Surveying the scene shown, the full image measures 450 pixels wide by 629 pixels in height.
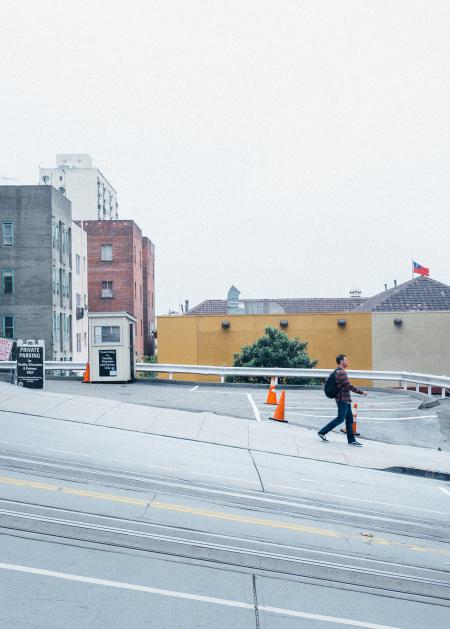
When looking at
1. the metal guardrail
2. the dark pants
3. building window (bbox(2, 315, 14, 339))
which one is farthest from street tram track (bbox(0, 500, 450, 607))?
building window (bbox(2, 315, 14, 339))

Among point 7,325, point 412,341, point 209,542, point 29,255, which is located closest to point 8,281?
point 29,255

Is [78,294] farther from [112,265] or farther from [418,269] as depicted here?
[418,269]

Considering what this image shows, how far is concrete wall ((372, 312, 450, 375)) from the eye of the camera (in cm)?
→ 4075

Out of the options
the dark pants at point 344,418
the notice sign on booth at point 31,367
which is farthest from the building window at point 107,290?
the dark pants at point 344,418

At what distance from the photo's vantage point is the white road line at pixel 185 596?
5516 mm

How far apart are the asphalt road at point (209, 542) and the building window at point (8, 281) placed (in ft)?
128

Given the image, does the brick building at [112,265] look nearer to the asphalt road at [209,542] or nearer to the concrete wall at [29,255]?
the concrete wall at [29,255]

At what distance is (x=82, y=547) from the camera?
6859mm

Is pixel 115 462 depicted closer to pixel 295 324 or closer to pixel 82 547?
pixel 82 547

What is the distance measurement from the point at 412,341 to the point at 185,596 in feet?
123

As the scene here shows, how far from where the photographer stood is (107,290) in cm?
6831

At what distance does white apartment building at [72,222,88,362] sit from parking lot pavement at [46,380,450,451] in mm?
33995

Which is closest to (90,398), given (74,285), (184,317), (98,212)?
(184,317)

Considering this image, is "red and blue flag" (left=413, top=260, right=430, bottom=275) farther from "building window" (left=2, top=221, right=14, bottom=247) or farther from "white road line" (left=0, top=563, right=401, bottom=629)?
"white road line" (left=0, top=563, right=401, bottom=629)
